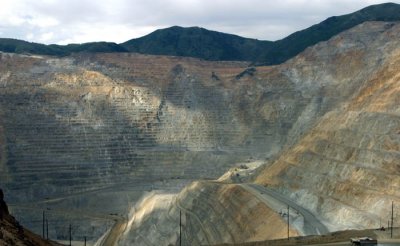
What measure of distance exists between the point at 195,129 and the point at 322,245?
77.7 meters

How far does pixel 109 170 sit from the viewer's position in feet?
356

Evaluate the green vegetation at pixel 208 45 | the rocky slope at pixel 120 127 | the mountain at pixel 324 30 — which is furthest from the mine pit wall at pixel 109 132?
the green vegetation at pixel 208 45

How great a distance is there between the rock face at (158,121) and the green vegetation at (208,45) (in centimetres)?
2346

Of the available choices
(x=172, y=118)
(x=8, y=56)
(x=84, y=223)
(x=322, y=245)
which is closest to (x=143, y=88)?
(x=172, y=118)

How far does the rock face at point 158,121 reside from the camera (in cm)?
8956

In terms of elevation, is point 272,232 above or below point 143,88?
below

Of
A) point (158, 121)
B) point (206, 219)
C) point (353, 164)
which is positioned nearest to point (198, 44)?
point (158, 121)

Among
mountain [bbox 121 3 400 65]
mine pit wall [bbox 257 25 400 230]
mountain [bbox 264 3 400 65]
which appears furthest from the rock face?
mountain [bbox 121 3 400 65]

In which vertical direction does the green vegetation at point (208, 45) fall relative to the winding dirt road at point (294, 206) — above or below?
above

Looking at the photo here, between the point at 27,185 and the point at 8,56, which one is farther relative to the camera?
the point at 8,56

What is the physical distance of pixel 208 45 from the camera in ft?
605

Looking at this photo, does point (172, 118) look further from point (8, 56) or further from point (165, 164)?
point (8, 56)

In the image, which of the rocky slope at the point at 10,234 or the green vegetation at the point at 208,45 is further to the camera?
the green vegetation at the point at 208,45

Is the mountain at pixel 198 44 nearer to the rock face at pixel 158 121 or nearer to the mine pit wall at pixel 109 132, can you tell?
the rock face at pixel 158 121
